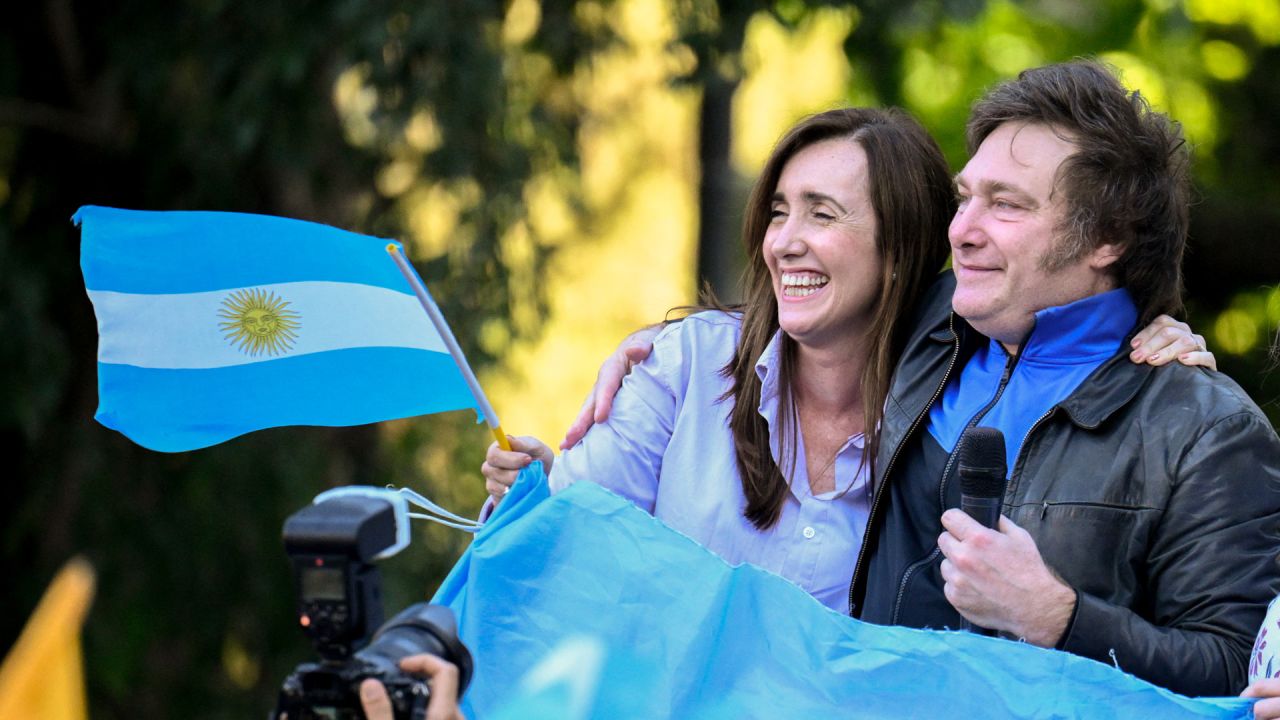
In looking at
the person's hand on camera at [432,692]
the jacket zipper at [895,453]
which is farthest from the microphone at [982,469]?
the person's hand on camera at [432,692]

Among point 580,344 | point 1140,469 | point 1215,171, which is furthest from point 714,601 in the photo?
point 1215,171

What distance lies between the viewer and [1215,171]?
432 inches

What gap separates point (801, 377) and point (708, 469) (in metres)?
0.31

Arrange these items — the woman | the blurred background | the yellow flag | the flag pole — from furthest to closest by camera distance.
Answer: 1. the blurred background
2. the woman
3. the flag pole
4. the yellow flag

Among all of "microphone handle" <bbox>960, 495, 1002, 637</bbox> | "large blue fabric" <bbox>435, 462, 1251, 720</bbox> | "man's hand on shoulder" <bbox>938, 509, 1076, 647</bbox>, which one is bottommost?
"large blue fabric" <bbox>435, 462, 1251, 720</bbox>

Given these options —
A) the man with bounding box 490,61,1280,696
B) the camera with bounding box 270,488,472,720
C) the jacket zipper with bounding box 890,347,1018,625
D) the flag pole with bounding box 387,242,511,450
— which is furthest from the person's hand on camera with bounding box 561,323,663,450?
the camera with bounding box 270,488,472,720

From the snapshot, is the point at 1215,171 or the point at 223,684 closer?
the point at 223,684

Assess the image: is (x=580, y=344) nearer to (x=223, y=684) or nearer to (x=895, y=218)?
(x=223, y=684)

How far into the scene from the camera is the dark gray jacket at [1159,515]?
2908 millimetres

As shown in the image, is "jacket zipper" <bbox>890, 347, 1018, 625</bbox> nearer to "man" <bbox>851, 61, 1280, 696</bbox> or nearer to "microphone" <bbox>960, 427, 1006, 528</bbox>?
"man" <bbox>851, 61, 1280, 696</bbox>

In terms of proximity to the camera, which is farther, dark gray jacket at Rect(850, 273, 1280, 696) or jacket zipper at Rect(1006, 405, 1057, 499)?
jacket zipper at Rect(1006, 405, 1057, 499)

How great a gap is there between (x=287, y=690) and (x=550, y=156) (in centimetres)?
478

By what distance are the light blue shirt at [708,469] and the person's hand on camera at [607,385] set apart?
0.07ft

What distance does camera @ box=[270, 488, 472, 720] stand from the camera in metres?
2.24
